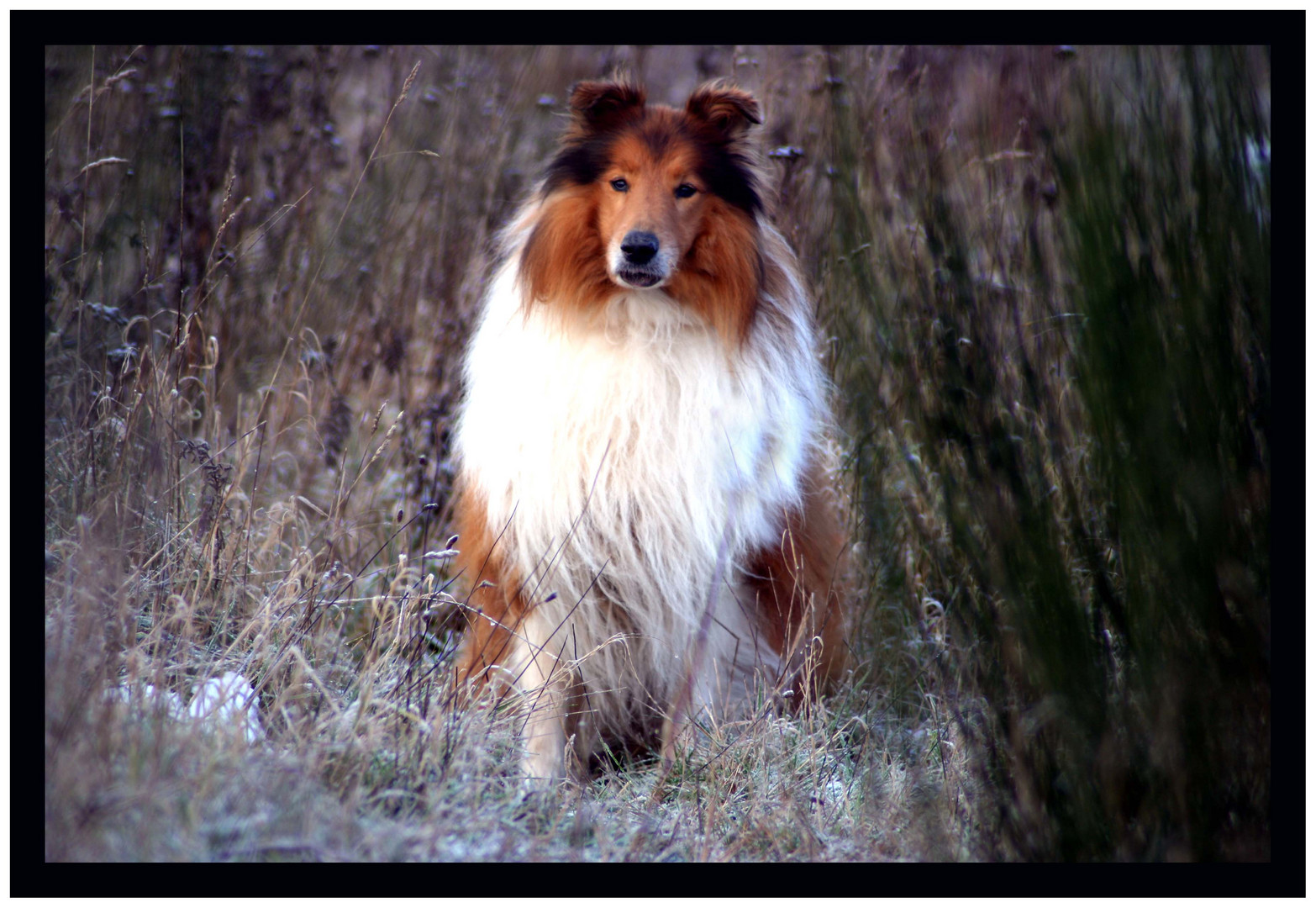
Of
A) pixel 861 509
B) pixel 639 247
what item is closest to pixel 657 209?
pixel 639 247

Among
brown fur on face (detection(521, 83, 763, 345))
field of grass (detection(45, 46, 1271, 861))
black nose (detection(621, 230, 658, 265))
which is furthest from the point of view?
brown fur on face (detection(521, 83, 763, 345))

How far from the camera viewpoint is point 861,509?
283 centimetres

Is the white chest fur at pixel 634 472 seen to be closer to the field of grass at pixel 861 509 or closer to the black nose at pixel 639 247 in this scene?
the black nose at pixel 639 247

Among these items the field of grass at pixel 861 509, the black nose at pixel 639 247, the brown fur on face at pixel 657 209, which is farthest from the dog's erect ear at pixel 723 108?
the field of grass at pixel 861 509

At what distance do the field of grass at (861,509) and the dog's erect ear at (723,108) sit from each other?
2.23 feet

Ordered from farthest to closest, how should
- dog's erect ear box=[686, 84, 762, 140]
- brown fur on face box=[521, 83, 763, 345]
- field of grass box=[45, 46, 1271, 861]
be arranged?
1. dog's erect ear box=[686, 84, 762, 140]
2. brown fur on face box=[521, 83, 763, 345]
3. field of grass box=[45, 46, 1271, 861]

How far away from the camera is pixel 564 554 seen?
320cm

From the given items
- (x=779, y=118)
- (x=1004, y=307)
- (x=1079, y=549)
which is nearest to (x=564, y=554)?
(x=1004, y=307)

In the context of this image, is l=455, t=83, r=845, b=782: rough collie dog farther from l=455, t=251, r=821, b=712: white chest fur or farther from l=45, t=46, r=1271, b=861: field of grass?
l=45, t=46, r=1271, b=861: field of grass

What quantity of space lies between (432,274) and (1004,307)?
3.06 m

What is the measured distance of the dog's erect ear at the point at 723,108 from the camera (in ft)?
11.2

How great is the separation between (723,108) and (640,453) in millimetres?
1242

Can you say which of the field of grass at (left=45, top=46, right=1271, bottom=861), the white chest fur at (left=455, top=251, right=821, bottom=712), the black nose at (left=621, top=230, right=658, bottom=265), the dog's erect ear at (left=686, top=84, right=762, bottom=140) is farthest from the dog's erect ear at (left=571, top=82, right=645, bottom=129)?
the field of grass at (left=45, top=46, right=1271, bottom=861)

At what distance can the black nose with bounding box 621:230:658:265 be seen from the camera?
125 inches
